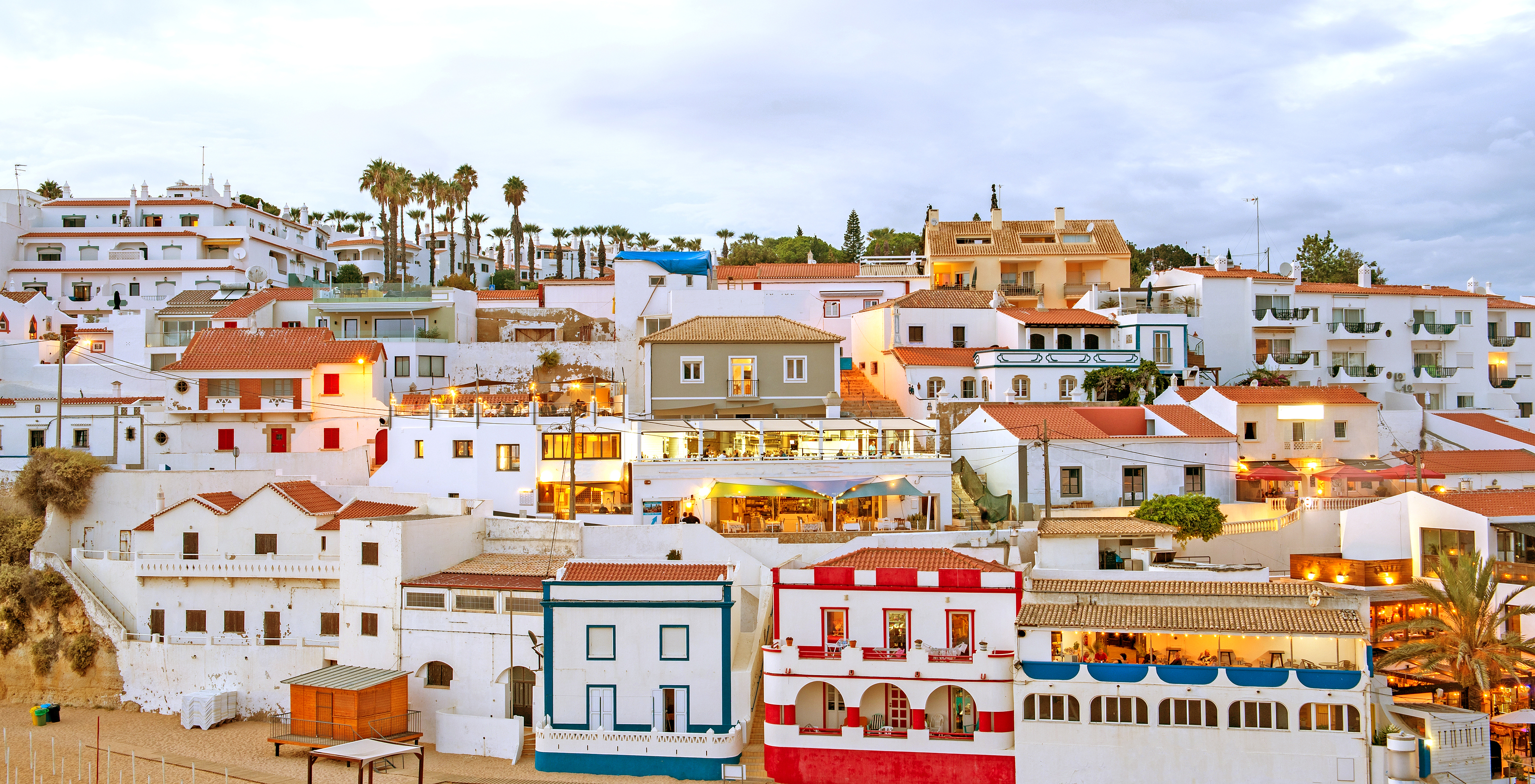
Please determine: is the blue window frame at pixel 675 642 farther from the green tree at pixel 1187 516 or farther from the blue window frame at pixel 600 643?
the green tree at pixel 1187 516

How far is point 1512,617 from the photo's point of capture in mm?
34500

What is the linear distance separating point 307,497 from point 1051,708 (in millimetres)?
26567

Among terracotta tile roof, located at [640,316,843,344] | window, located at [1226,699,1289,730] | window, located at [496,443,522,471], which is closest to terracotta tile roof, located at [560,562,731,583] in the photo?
window, located at [496,443,522,471]

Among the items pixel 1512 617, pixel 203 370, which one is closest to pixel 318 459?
pixel 203 370

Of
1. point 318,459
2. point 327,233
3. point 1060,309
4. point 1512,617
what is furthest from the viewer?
point 327,233

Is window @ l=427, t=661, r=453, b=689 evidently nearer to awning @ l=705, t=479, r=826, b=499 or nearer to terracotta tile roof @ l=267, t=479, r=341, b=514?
terracotta tile roof @ l=267, t=479, r=341, b=514

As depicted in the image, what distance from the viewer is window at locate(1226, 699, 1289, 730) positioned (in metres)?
29.8

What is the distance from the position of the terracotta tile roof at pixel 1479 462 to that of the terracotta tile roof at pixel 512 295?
4429 centimetres

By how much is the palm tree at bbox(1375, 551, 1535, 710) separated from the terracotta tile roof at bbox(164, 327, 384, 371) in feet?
136

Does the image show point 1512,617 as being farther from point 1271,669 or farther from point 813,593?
point 813,593

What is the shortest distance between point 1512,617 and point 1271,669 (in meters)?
10.5

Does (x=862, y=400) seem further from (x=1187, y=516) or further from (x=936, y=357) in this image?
(x=1187, y=516)

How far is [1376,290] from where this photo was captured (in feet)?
197

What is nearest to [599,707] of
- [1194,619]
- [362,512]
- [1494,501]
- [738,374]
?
[362,512]
